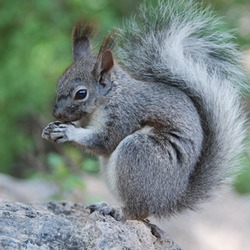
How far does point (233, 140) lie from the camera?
3410mm

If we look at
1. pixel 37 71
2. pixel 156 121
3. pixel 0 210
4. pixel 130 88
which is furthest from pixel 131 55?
pixel 37 71

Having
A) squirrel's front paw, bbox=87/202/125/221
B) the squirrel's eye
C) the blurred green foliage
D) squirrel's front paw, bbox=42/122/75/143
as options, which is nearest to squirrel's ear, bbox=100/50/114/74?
the squirrel's eye

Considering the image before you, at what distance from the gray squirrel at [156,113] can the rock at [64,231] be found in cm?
17

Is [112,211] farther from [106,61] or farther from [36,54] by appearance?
[36,54]

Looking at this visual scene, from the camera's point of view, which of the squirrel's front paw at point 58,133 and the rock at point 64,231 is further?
the squirrel's front paw at point 58,133

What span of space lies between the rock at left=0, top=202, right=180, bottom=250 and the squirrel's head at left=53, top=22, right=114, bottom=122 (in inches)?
20.0

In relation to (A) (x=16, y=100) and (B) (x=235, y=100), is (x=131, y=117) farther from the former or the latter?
(A) (x=16, y=100)

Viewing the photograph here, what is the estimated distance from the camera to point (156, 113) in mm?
3346

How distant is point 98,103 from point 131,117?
18 cm

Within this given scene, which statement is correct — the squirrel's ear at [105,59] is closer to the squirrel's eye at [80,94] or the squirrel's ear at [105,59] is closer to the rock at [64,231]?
the squirrel's eye at [80,94]

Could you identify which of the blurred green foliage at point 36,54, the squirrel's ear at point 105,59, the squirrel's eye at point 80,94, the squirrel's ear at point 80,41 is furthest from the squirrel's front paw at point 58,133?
the blurred green foliage at point 36,54

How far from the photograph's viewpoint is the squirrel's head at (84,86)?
11.2 ft

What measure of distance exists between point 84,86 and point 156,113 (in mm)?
375

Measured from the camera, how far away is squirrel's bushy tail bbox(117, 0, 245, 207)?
11.1 ft
